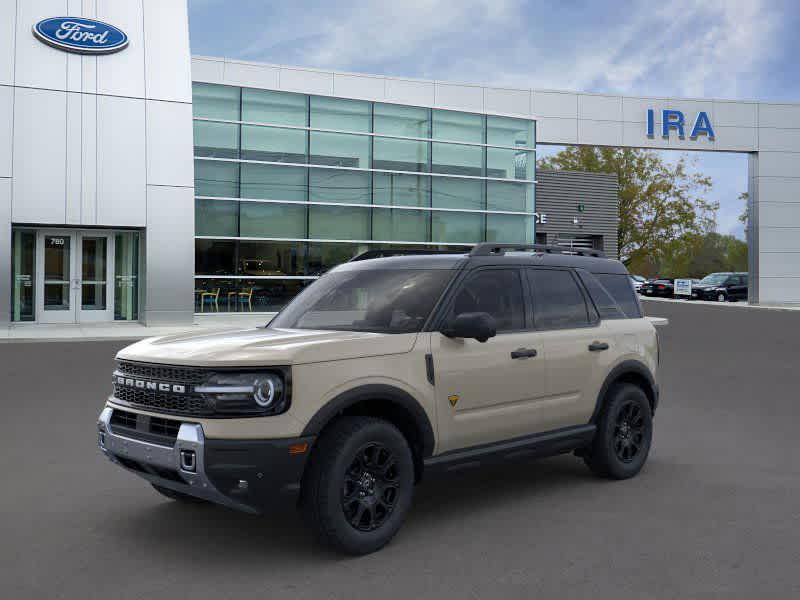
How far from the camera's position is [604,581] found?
4664 millimetres

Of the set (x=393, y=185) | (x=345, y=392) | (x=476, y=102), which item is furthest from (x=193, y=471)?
(x=476, y=102)

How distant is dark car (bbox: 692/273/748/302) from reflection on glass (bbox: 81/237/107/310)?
124ft

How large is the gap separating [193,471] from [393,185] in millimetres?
27376

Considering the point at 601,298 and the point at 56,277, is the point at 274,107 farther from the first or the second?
the point at 601,298

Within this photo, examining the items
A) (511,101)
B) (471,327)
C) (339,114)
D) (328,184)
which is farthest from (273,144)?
(471,327)

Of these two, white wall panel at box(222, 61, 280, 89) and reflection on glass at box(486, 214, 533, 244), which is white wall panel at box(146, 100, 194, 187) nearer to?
white wall panel at box(222, 61, 280, 89)

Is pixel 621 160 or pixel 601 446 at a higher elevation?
pixel 621 160

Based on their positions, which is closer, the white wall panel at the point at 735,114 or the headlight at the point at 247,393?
the headlight at the point at 247,393

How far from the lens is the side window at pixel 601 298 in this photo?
7004mm

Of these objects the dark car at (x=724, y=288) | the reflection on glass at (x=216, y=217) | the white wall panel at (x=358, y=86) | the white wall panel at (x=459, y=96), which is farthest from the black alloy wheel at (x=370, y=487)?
the dark car at (x=724, y=288)

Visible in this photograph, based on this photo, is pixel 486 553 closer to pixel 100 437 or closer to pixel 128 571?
pixel 128 571

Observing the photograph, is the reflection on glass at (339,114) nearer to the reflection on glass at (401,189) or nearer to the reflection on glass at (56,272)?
the reflection on glass at (401,189)

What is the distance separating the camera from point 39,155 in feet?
80.4

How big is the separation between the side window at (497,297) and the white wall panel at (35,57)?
72.2 feet
